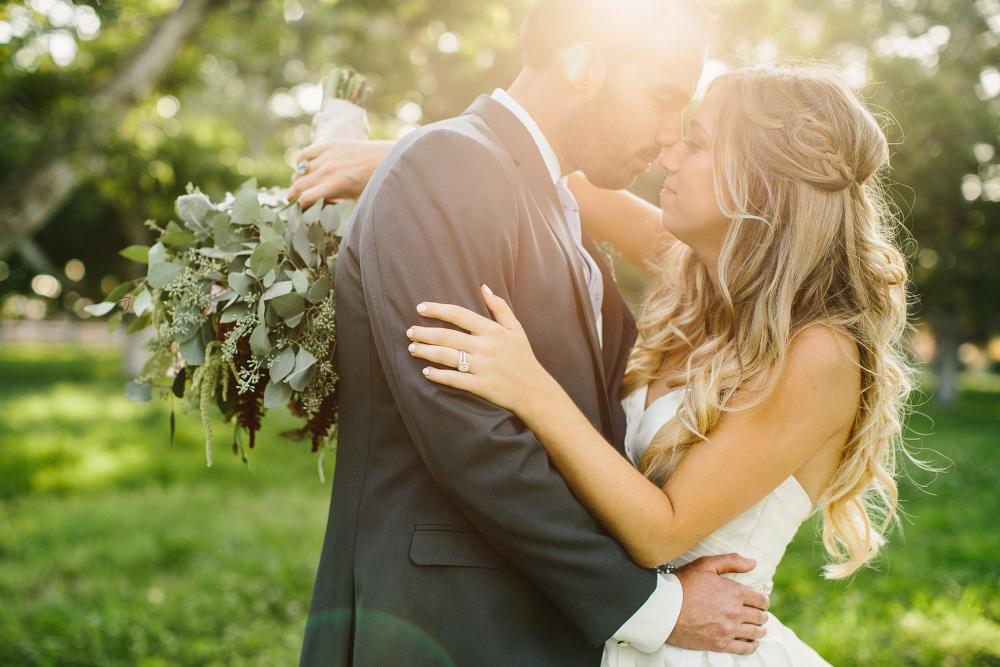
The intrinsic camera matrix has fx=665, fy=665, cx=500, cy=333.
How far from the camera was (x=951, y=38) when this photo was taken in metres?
17.3

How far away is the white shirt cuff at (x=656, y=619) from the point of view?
1.72 m

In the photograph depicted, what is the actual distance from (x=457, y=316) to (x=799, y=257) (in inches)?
48.6

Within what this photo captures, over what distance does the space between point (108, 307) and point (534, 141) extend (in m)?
1.45

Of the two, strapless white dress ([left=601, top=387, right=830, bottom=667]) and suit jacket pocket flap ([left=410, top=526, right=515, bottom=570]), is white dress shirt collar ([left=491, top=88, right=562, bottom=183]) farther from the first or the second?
suit jacket pocket flap ([left=410, top=526, right=515, bottom=570])

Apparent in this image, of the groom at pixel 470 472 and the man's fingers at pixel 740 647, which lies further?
the man's fingers at pixel 740 647

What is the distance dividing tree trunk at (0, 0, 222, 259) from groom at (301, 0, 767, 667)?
479 cm

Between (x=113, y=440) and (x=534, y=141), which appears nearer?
(x=534, y=141)

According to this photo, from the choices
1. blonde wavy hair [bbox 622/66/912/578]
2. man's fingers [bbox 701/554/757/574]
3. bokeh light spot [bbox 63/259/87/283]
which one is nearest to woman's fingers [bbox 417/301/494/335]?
blonde wavy hair [bbox 622/66/912/578]

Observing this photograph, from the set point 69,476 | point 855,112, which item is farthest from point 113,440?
point 855,112

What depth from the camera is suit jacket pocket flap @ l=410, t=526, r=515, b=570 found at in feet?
5.46

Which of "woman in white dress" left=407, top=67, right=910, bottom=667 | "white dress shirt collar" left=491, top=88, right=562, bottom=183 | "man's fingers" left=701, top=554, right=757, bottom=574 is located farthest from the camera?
"white dress shirt collar" left=491, top=88, right=562, bottom=183

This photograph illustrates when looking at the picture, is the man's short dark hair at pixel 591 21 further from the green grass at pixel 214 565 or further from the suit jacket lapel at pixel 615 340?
the green grass at pixel 214 565

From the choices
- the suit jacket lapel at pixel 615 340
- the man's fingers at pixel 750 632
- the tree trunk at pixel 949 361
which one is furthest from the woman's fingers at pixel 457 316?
the tree trunk at pixel 949 361

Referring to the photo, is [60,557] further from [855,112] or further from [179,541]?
[855,112]
